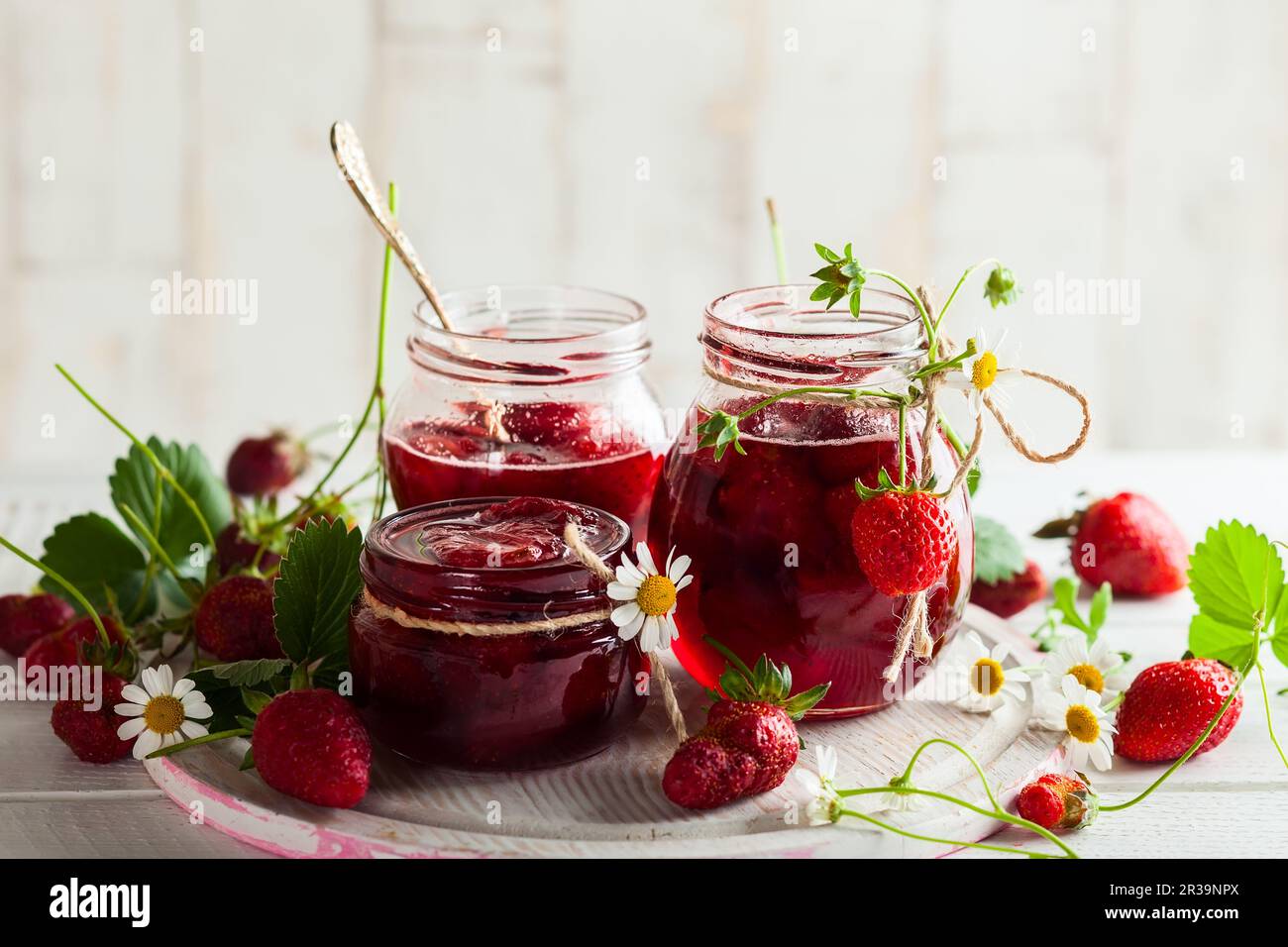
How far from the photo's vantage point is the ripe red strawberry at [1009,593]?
1.53 m

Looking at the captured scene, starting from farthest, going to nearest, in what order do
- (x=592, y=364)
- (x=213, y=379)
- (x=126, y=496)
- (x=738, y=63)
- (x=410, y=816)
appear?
1. (x=213, y=379)
2. (x=738, y=63)
3. (x=126, y=496)
4. (x=592, y=364)
5. (x=410, y=816)

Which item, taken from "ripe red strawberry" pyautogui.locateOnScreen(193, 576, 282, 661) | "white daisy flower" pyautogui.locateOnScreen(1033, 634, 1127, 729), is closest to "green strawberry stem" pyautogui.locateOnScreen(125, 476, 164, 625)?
"ripe red strawberry" pyautogui.locateOnScreen(193, 576, 282, 661)

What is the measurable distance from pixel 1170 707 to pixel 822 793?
0.33 m

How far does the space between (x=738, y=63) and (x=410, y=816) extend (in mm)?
2030

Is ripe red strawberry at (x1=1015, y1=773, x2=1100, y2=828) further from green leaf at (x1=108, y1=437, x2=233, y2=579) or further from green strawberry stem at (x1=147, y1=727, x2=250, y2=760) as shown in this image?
green leaf at (x1=108, y1=437, x2=233, y2=579)

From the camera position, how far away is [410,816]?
1.06 metres

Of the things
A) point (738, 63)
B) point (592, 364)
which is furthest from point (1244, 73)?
point (592, 364)

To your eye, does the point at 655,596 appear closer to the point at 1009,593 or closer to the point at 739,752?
the point at 739,752

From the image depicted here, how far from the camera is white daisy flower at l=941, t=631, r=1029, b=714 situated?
4.08 ft

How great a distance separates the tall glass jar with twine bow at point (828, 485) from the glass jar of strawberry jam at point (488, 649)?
0.29ft

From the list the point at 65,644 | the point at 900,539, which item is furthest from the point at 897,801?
the point at 65,644

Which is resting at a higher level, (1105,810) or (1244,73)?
(1244,73)

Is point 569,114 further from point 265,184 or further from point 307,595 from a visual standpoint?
point 307,595

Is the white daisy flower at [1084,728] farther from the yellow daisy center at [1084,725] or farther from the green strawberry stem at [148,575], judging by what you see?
the green strawberry stem at [148,575]
